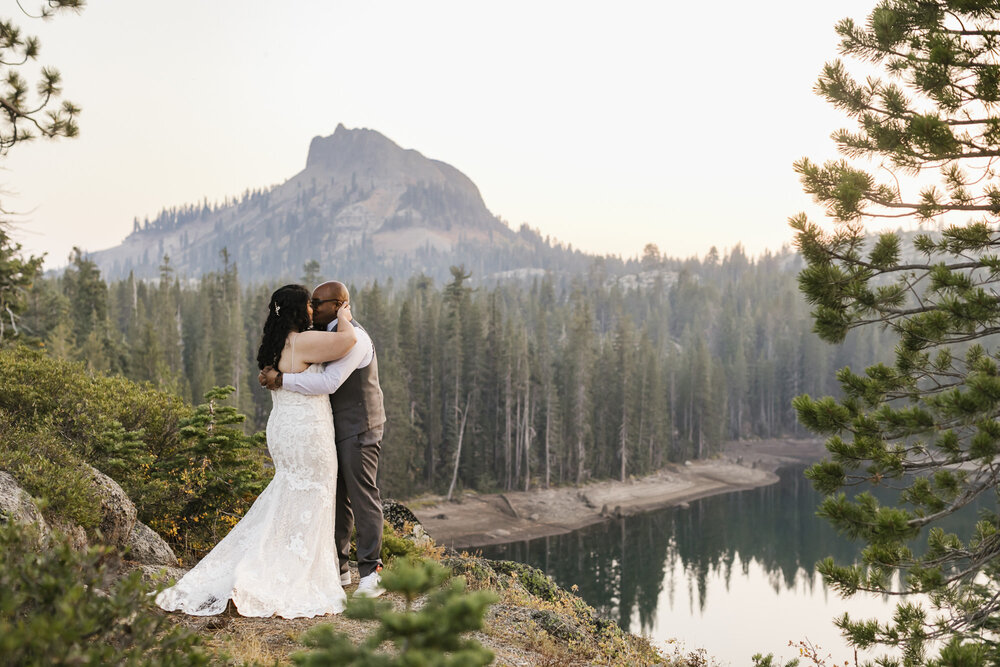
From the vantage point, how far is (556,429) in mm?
53125

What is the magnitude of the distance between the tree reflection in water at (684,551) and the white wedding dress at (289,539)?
2395 cm

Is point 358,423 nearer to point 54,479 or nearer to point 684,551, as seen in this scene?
point 54,479

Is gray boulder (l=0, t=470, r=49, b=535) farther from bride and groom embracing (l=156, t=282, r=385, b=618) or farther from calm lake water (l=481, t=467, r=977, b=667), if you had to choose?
calm lake water (l=481, t=467, r=977, b=667)

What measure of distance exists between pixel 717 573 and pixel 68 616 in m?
37.3

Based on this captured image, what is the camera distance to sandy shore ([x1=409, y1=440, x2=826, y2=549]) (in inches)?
1668

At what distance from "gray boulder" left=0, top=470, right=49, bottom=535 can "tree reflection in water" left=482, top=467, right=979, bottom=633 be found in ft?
82.2

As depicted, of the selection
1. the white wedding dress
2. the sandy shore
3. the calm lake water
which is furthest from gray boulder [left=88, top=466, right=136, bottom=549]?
the sandy shore

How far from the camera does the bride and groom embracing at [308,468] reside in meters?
4.95

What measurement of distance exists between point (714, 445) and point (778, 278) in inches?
2692

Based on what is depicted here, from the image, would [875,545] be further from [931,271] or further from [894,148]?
[894,148]

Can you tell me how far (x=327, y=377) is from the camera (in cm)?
512

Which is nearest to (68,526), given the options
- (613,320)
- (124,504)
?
(124,504)

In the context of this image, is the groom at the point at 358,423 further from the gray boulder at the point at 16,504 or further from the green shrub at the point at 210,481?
the green shrub at the point at 210,481

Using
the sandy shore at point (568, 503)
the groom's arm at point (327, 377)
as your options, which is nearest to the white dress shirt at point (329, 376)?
the groom's arm at point (327, 377)
